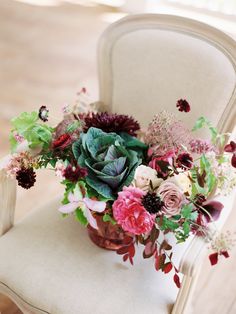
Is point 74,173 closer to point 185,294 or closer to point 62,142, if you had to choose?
point 62,142

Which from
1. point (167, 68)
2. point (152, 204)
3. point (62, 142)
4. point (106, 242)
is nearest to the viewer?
point (152, 204)

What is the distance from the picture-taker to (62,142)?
110cm

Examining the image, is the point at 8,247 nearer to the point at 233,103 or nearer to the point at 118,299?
the point at 118,299

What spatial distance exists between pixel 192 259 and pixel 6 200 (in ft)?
1.79

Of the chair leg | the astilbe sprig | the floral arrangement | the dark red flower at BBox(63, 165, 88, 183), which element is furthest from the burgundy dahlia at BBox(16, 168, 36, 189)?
the chair leg

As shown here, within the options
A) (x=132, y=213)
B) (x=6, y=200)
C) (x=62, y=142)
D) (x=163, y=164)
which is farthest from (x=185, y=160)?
(x=6, y=200)

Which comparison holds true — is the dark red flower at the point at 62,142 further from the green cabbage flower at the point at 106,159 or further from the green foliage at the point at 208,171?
the green foliage at the point at 208,171

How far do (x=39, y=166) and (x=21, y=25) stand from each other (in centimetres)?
295

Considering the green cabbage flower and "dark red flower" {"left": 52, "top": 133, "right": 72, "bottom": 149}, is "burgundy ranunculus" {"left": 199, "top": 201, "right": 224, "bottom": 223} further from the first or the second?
"dark red flower" {"left": 52, "top": 133, "right": 72, "bottom": 149}

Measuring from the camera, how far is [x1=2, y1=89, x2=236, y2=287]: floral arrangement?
0.99 metres

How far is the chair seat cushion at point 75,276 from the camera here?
115 centimetres

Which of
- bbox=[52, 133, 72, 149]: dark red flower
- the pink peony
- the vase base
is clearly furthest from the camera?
the vase base

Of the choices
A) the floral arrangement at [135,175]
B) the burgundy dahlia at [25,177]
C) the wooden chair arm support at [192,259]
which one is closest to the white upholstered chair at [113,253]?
the wooden chair arm support at [192,259]

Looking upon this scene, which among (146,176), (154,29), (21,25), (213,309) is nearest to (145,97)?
(154,29)
